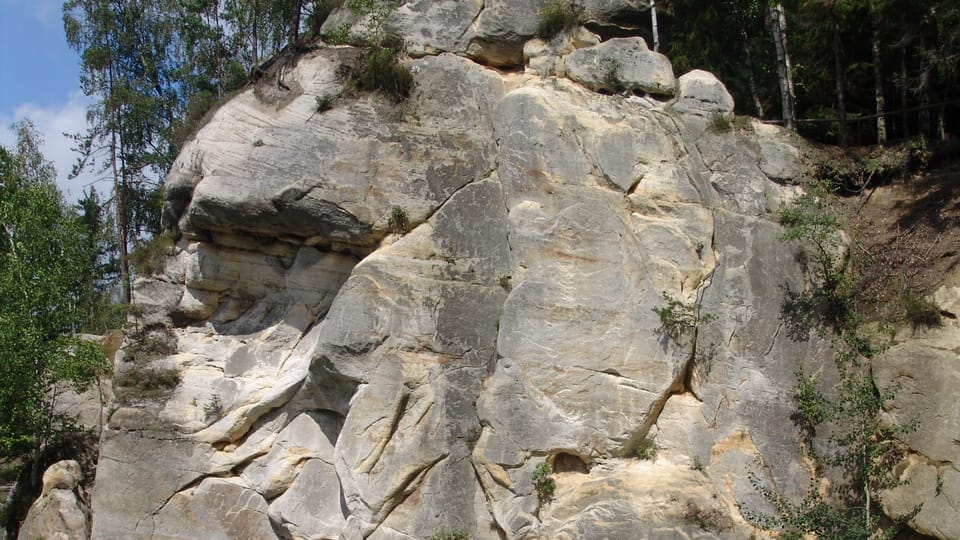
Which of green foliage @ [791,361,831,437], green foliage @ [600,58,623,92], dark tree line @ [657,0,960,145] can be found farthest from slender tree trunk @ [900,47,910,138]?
green foliage @ [791,361,831,437]

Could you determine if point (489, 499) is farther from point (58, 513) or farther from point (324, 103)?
point (58, 513)

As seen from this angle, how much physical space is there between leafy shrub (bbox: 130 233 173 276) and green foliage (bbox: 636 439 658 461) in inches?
309

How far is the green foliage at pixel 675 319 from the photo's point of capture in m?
10.8

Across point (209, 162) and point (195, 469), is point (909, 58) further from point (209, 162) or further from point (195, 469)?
point (195, 469)

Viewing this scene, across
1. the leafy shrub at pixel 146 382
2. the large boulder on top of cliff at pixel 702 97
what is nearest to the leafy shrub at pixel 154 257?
the leafy shrub at pixel 146 382

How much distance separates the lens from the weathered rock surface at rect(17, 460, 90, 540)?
1177 cm

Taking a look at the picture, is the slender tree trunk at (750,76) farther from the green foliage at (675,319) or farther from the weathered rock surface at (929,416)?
the green foliage at (675,319)

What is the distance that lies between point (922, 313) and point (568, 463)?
507 cm

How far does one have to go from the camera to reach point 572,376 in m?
10.5

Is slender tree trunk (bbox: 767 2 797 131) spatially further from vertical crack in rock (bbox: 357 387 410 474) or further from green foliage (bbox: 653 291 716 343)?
vertical crack in rock (bbox: 357 387 410 474)

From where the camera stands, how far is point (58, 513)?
11875 millimetres

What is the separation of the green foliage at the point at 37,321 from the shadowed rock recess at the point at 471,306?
8.65 feet

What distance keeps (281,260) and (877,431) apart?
885 centimetres

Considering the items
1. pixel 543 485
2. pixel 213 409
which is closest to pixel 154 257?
pixel 213 409
